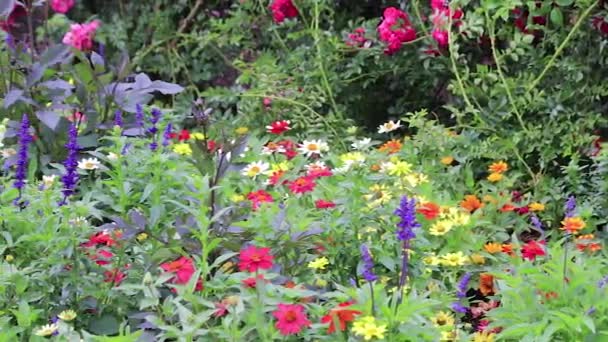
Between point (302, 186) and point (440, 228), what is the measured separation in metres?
0.36

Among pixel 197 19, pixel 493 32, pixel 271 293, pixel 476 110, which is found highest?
pixel 271 293

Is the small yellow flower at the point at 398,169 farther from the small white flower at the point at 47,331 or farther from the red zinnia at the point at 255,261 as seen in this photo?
the small white flower at the point at 47,331

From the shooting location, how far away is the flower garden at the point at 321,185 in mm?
1889

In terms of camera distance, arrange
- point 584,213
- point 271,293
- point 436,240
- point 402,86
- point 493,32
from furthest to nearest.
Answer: point 402,86, point 493,32, point 584,213, point 436,240, point 271,293

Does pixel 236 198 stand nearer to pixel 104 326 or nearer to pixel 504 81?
pixel 104 326

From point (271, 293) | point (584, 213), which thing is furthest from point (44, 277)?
point (584, 213)

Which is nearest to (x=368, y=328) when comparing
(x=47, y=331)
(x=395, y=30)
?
(x=47, y=331)

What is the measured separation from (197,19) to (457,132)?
6.60 feet

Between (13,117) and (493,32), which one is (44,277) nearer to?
(13,117)

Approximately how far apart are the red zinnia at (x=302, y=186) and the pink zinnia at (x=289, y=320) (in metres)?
0.79

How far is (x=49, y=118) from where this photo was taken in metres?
3.09

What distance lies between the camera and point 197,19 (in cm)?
538

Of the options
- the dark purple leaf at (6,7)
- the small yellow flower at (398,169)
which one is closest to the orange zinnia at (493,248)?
the small yellow flower at (398,169)

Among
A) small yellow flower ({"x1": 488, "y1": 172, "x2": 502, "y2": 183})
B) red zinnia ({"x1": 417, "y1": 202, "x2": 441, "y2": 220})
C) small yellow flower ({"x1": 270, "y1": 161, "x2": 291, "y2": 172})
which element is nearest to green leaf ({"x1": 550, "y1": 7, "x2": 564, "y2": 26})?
small yellow flower ({"x1": 488, "y1": 172, "x2": 502, "y2": 183})
